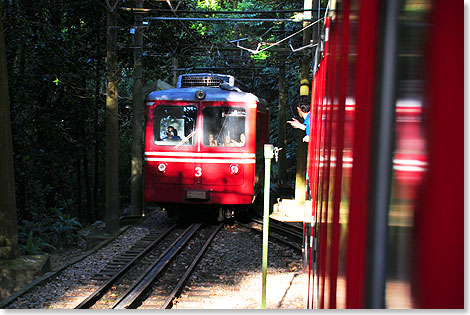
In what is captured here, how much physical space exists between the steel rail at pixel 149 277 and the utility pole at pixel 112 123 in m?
1.56

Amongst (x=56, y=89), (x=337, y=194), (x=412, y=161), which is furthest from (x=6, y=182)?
(x=412, y=161)

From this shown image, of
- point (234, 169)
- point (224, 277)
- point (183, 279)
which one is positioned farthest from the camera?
point (234, 169)

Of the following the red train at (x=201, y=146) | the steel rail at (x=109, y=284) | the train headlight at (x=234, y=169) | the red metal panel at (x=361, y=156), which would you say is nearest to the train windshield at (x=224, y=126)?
the red train at (x=201, y=146)

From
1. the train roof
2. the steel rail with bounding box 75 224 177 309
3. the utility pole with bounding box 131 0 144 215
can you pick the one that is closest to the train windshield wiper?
the train roof

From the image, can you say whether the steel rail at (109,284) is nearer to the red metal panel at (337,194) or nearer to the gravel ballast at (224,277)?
the gravel ballast at (224,277)

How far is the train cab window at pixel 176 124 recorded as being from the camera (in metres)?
12.2

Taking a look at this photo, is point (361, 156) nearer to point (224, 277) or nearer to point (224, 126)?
point (224, 277)

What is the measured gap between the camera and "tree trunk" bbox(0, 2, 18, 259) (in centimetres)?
825

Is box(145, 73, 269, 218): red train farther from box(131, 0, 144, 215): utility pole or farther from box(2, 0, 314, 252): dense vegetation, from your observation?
box(131, 0, 144, 215): utility pole

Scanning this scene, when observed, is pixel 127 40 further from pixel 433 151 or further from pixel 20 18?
pixel 433 151

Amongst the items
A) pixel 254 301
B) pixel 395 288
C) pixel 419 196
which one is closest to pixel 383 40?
pixel 419 196

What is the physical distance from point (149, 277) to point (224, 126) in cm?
466

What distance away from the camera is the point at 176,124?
1234cm

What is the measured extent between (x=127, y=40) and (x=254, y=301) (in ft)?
37.5
